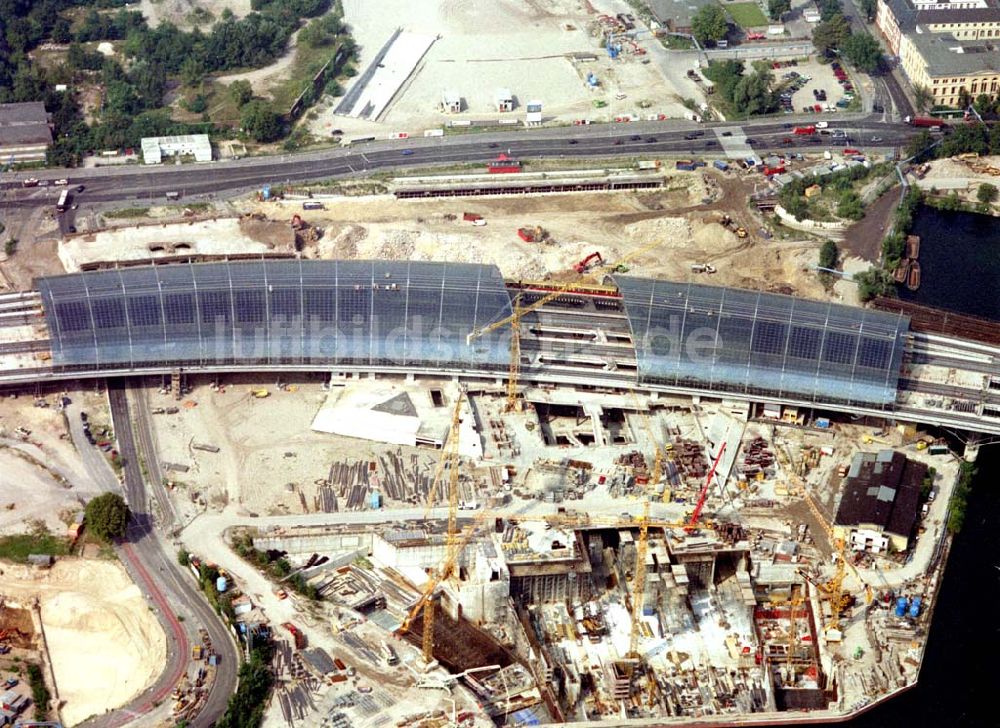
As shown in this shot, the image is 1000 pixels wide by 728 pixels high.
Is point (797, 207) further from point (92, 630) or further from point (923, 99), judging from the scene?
point (92, 630)

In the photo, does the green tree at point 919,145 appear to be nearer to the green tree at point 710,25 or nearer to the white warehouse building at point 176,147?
the green tree at point 710,25

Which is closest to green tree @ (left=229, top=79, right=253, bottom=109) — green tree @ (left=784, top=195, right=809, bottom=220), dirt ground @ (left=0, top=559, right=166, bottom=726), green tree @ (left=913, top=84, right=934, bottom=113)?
green tree @ (left=784, top=195, right=809, bottom=220)

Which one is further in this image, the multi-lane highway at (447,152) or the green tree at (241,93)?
the green tree at (241,93)

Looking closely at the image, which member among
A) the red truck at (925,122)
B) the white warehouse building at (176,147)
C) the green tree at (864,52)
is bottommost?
the white warehouse building at (176,147)

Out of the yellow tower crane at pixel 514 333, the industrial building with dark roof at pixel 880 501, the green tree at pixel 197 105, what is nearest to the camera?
the industrial building with dark roof at pixel 880 501

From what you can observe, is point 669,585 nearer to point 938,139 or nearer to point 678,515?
point 678,515

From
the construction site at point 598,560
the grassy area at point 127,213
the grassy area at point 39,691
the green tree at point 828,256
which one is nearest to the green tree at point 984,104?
the green tree at point 828,256

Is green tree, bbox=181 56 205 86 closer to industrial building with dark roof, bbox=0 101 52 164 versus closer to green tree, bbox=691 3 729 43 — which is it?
industrial building with dark roof, bbox=0 101 52 164
